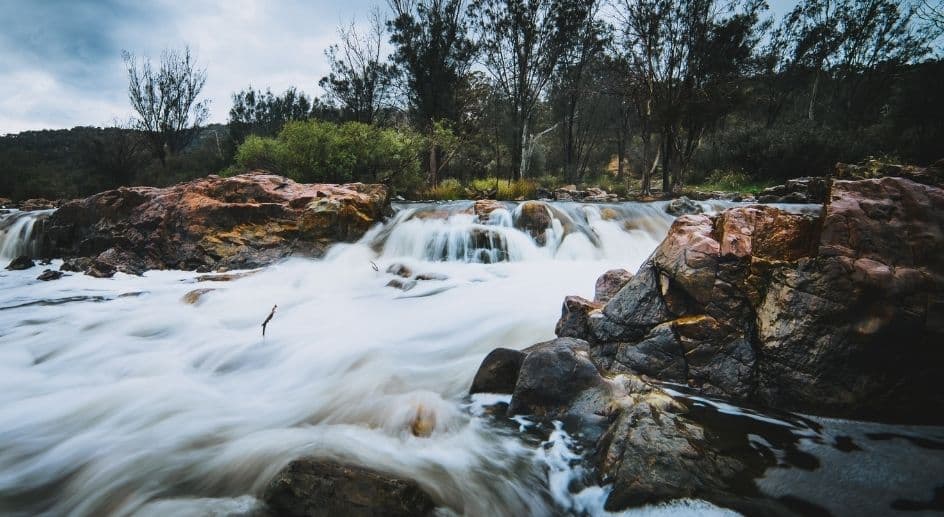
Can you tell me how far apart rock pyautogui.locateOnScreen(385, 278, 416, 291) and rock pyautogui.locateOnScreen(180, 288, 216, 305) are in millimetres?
2827

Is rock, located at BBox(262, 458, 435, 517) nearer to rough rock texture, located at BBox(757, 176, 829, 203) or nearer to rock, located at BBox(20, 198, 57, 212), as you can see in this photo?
rough rock texture, located at BBox(757, 176, 829, 203)

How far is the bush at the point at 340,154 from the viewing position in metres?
13.0

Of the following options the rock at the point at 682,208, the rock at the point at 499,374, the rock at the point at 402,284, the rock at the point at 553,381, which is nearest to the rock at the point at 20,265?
the rock at the point at 402,284

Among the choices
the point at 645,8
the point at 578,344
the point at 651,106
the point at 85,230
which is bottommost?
the point at 578,344

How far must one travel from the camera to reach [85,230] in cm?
960

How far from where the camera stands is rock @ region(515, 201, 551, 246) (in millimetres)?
8906

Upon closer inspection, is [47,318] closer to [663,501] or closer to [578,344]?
[578,344]

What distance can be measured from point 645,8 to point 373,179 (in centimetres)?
1251

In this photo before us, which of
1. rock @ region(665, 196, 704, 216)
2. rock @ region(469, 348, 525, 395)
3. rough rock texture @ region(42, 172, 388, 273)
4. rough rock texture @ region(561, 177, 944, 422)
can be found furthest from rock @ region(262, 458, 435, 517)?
rock @ region(665, 196, 704, 216)

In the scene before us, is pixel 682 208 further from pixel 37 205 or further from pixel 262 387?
pixel 37 205

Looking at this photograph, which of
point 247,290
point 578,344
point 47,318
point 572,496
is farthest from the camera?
point 247,290

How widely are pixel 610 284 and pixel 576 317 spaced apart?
2.79 feet

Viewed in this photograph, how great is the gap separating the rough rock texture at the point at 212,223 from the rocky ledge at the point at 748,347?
6.73 metres

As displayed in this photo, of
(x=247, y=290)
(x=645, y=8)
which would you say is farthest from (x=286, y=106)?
(x=247, y=290)
